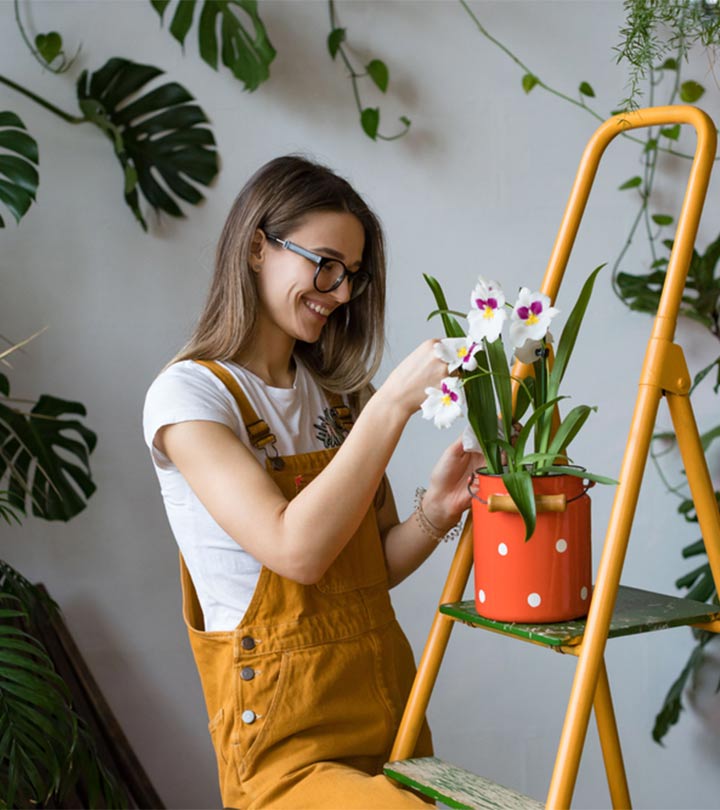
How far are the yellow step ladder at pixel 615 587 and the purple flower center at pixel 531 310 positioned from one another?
131 millimetres

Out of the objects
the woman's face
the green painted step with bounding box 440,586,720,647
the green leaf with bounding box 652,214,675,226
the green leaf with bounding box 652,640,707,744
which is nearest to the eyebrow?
the woman's face

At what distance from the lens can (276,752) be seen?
1.35m

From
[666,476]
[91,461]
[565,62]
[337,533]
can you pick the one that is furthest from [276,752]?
[565,62]

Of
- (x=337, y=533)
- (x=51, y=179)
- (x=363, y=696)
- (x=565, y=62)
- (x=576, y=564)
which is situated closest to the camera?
(x=576, y=564)

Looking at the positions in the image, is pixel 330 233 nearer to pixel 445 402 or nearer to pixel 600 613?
pixel 445 402

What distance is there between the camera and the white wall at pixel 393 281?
2172mm

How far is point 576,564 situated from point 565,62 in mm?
1675

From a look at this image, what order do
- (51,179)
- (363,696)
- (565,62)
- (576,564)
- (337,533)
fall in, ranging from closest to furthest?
(576,564) < (337,533) < (363,696) < (51,179) < (565,62)

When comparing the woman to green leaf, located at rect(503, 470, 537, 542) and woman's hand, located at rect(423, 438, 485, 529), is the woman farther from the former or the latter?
green leaf, located at rect(503, 470, 537, 542)

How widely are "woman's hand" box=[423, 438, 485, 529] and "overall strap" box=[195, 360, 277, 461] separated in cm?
24

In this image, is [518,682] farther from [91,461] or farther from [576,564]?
[576,564]

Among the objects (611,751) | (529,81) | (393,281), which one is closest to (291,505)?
(611,751)

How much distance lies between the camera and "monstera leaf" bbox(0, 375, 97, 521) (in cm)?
205

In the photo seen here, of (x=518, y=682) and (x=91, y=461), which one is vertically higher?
(x=91, y=461)
